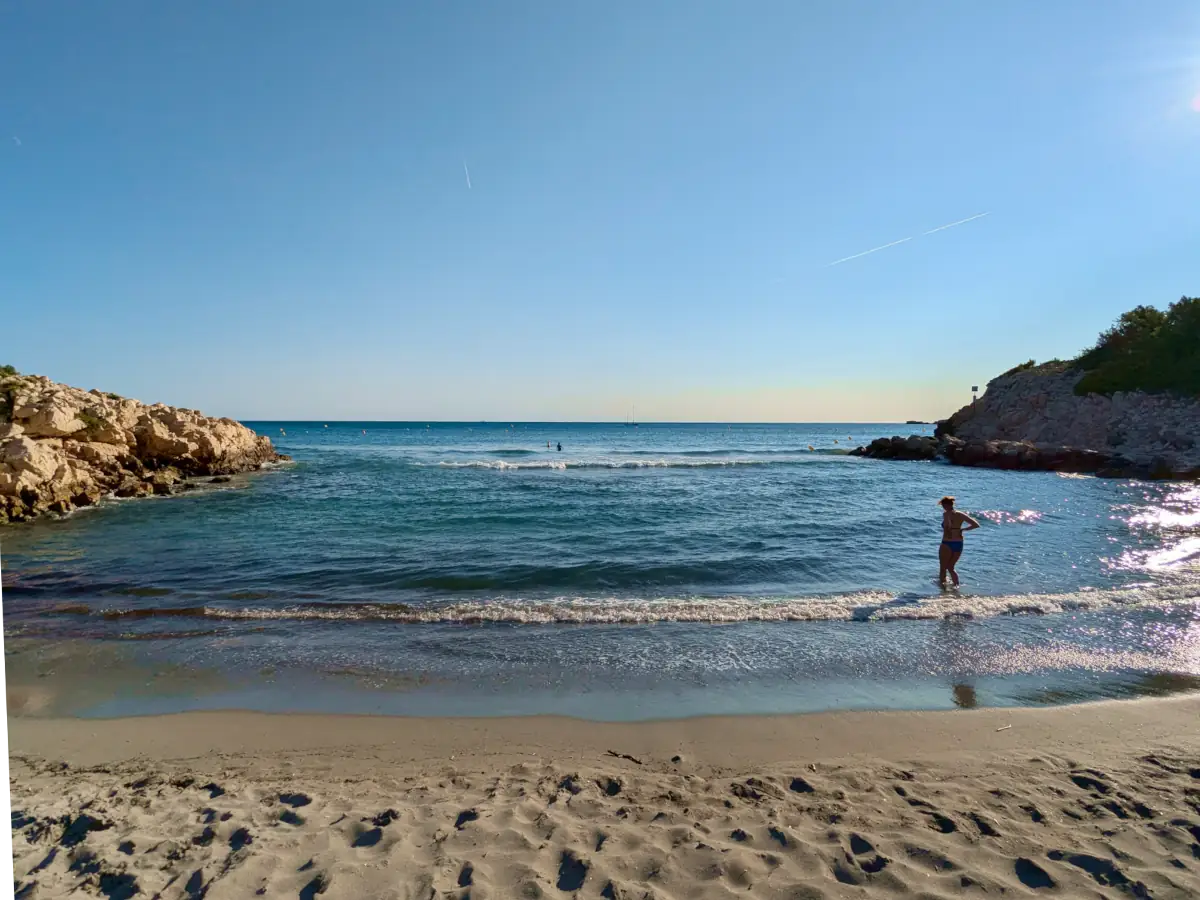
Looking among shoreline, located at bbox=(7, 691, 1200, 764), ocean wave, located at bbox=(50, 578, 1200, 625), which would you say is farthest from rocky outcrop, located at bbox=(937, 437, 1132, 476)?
shoreline, located at bbox=(7, 691, 1200, 764)

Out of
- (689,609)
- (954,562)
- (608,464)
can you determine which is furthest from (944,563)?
(608,464)

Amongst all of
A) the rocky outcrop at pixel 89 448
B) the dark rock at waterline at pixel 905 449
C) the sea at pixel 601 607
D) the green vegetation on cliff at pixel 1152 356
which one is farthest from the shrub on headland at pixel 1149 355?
the rocky outcrop at pixel 89 448

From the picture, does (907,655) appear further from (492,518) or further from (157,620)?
(492,518)

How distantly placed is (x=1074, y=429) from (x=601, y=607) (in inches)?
1689

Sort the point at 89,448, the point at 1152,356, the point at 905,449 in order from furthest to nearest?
the point at 905,449
the point at 1152,356
the point at 89,448

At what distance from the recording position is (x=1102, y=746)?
5.86m

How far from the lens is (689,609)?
10500mm

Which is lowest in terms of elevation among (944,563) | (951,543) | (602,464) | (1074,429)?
(602,464)

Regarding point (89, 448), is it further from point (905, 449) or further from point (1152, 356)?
point (1152, 356)

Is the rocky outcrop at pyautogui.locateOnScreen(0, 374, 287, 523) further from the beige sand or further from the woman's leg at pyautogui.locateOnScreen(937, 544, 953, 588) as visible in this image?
the woman's leg at pyautogui.locateOnScreen(937, 544, 953, 588)

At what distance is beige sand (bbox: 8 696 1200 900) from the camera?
12.9ft

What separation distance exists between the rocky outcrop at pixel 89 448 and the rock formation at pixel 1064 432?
43.0m

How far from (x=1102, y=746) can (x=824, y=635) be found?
3.58m

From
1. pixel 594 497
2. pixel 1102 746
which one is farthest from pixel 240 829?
pixel 594 497
